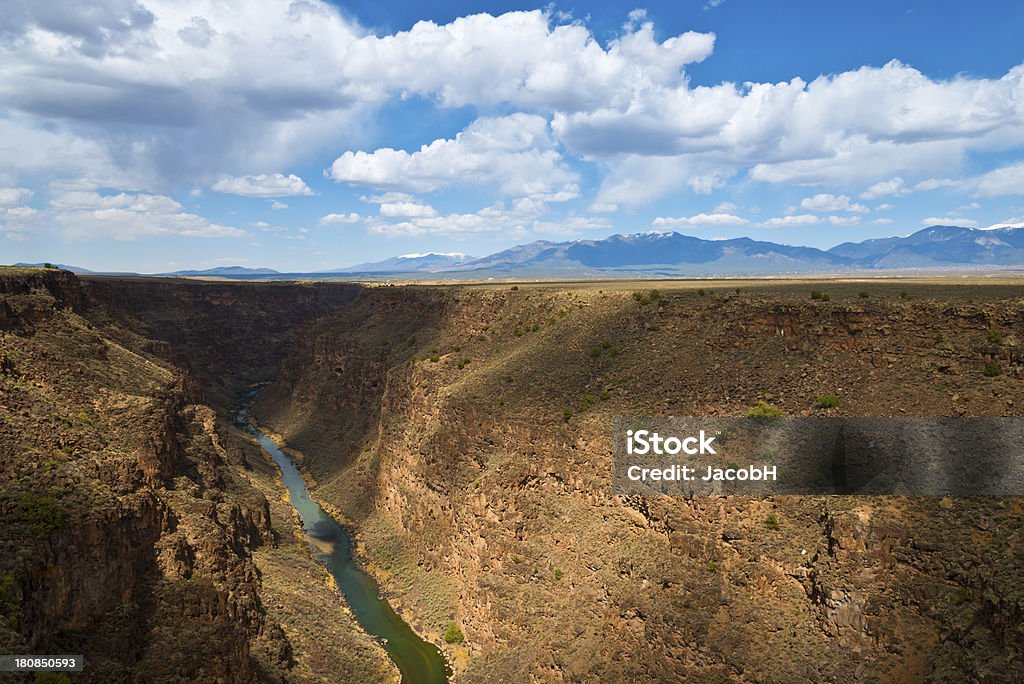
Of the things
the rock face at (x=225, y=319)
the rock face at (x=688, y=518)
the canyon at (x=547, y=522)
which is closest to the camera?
the canyon at (x=547, y=522)

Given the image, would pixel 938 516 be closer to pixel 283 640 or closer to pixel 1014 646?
pixel 1014 646

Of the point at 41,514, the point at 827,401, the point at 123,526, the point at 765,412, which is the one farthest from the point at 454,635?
the point at 827,401

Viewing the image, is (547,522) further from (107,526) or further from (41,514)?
(41,514)

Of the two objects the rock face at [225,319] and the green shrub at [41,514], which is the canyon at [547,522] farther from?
the rock face at [225,319]

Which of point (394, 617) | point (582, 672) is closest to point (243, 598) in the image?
point (394, 617)

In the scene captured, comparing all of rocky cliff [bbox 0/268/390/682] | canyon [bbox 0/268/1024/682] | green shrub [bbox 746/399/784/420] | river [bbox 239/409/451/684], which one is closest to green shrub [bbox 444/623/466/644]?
canyon [bbox 0/268/1024/682]

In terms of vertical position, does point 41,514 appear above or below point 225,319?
below

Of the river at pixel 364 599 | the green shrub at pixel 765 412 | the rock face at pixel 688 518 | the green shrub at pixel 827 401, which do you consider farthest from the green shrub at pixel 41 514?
the green shrub at pixel 827 401
